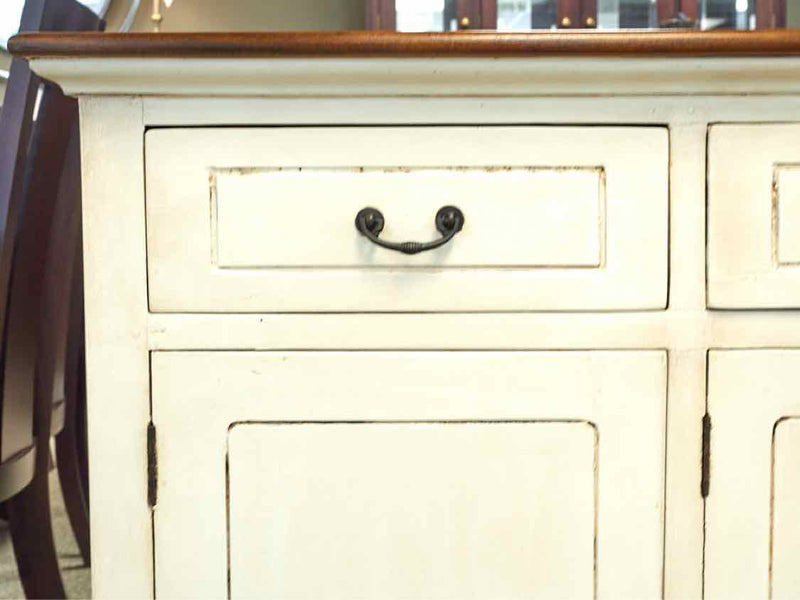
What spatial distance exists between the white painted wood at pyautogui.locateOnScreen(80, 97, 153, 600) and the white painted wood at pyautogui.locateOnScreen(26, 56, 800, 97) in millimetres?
31

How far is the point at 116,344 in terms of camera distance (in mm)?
679

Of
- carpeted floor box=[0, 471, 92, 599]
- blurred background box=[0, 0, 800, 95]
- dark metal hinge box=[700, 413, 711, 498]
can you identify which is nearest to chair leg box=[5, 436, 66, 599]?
carpeted floor box=[0, 471, 92, 599]

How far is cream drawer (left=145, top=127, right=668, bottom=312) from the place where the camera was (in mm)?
674

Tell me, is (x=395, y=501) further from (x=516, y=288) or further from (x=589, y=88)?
(x=589, y=88)

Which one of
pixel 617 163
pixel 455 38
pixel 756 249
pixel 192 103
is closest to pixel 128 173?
pixel 192 103

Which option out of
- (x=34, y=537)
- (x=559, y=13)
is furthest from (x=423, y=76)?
(x=559, y=13)

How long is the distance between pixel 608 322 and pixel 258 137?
12.9 inches

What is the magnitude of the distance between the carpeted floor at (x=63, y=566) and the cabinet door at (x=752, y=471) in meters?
1.08

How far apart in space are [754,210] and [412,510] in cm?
38

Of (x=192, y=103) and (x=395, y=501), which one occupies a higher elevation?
(x=192, y=103)

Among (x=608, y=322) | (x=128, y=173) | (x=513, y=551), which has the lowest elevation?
(x=513, y=551)

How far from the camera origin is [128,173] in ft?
2.20

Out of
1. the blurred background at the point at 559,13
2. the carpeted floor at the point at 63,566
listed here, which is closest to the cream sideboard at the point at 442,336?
the carpeted floor at the point at 63,566

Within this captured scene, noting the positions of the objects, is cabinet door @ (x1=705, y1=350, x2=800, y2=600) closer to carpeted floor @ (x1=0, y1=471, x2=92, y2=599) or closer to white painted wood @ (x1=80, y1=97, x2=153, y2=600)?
white painted wood @ (x1=80, y1=97, x2=153, y2=600)
